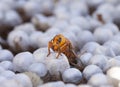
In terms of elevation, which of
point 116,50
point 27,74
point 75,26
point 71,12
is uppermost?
point 71,12

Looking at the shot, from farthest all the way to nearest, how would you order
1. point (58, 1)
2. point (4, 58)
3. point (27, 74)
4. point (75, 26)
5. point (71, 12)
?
point (58, 1)
point (71, 12)
point (75, 26)
point (4, 58)
point (27, 74)

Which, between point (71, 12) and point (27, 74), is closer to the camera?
point (27, 74)

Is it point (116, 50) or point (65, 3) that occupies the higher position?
point (65, 3)

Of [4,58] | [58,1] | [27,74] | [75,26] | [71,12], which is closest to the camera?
[27,74]

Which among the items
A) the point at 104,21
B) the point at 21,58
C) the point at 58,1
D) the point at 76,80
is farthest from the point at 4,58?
the point at 58,1

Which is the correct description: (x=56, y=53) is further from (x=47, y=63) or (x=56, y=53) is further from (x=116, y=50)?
(x=116, y=50)
